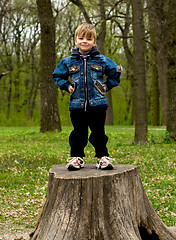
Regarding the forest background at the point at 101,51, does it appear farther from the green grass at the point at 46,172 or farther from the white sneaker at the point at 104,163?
the white sneaker at the point at 104,163

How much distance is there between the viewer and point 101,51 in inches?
996

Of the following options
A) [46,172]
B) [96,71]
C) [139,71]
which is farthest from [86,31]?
[139,71]

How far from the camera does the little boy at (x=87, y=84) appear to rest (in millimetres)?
4719

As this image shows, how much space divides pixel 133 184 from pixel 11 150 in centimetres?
888

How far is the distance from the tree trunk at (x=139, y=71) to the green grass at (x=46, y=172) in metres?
0.65

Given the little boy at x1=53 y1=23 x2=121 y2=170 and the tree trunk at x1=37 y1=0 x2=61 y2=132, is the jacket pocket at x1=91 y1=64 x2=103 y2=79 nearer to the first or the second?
the little boy at x1=53 y1=23 x2=121 y2=170

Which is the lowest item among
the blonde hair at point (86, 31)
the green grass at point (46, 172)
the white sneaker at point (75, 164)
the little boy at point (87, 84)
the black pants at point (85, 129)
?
the green grass at point (46, 172)

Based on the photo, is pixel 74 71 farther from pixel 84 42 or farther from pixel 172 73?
pixel 172 73

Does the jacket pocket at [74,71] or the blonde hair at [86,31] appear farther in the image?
the jacket pocket at [74,71]

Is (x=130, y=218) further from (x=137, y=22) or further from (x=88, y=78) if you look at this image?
(x=137, y=22)

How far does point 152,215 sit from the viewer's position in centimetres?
466

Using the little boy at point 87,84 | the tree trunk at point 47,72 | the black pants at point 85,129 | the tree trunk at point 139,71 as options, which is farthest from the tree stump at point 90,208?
the tree trunk at point 47,72

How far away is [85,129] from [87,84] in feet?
2.31

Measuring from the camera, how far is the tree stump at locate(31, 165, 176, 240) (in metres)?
3.92
